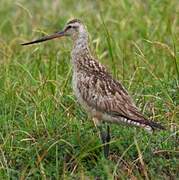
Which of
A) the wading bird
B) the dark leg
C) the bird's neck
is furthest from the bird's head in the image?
the dark leg

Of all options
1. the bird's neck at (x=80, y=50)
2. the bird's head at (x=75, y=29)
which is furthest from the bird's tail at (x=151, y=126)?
the bird's head at (x=75, y=29)

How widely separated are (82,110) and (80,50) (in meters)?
0.78

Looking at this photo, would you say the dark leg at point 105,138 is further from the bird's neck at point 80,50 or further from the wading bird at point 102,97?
the bird's neck at point 80,50

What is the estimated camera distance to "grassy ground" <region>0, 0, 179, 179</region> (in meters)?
7.48

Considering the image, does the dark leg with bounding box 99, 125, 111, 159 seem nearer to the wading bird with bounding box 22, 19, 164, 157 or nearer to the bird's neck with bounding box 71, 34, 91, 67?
the wading bird with bounding box 22, 19, 164, 157

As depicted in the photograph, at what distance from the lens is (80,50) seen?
8156mm

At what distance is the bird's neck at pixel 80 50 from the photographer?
26.5 feet

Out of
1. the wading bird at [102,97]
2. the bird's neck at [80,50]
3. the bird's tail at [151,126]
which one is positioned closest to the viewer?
the bird's tail at [151,126]

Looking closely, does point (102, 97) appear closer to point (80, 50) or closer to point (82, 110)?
point (80, 50)

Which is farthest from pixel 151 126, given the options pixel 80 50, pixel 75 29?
pixel 75 29

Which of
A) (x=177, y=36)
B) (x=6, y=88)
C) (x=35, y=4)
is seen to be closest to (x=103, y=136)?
(x=6, y=88)

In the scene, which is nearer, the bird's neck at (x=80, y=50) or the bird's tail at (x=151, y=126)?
the bird's tail at (x=151, y=126)

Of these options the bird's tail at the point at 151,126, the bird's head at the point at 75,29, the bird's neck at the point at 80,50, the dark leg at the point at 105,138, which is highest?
the bird's head at the point at 75,29

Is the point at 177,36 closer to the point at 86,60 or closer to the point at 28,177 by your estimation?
the point at 86,60
